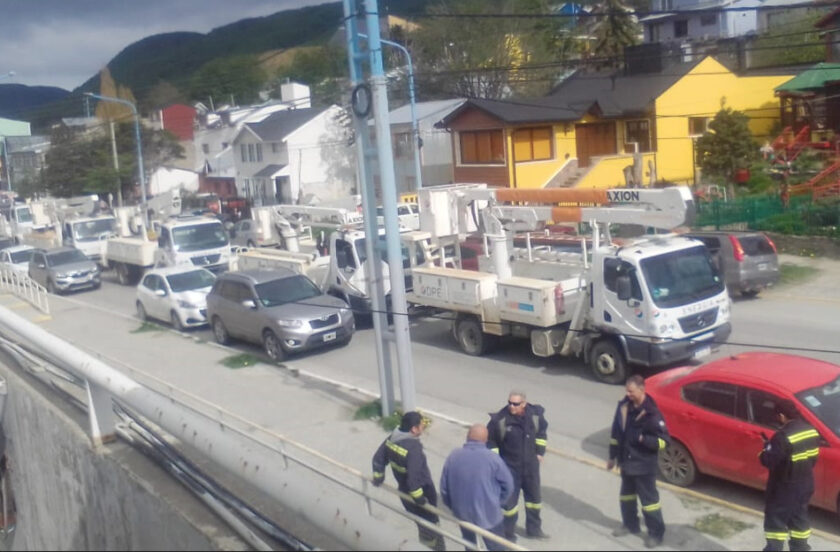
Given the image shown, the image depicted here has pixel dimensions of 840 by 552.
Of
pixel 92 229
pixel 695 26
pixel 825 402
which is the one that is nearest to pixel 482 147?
pixel 92 229

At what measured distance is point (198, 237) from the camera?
95.5ft

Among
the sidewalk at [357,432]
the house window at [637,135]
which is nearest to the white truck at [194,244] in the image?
the sidewalk at [357,432]

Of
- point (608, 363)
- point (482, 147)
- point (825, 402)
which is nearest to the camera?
point (825, 402)

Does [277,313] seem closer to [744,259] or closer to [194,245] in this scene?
[744,259]

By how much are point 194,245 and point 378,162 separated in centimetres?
1727

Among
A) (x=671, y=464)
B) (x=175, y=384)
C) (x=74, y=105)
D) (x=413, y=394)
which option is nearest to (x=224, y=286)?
(x=175, y=384)

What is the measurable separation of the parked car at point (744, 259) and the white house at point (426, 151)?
28317 mm

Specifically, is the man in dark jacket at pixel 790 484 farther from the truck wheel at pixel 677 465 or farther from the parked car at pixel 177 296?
the parked car at pixel 177 296

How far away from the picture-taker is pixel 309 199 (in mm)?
54906

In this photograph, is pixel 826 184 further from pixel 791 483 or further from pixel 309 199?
pixel 309 199

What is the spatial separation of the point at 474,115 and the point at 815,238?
1783 centimetres

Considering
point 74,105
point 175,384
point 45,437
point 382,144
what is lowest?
point 175,384

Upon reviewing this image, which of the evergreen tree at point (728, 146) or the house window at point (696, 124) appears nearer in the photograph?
the evergreen tree at point (728, 146)

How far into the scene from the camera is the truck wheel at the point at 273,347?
1858 centimetres
